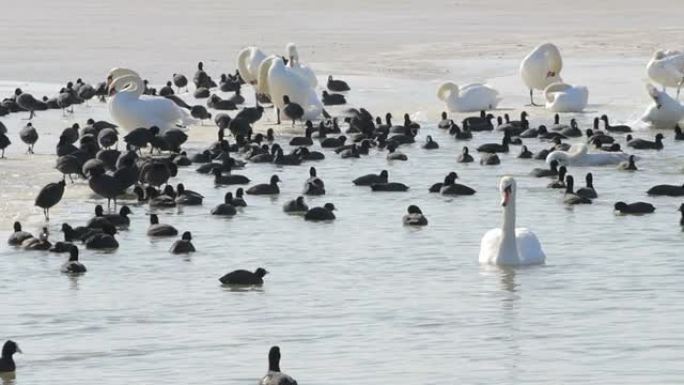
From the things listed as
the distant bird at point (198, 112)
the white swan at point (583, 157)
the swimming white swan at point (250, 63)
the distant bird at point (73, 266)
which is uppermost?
the swimming white swan at point (250, 63)

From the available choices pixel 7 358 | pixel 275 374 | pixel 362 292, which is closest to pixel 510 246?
pixel 362 292

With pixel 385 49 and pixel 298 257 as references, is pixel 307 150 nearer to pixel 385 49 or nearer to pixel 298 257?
pixel 298 257

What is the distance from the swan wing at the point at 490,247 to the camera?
66.7 ft

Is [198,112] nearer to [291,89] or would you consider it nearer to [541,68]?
[291,89]

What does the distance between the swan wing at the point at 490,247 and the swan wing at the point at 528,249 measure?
0.70 feet

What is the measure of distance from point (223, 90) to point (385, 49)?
29.3ft

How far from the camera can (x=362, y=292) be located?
61.6ft

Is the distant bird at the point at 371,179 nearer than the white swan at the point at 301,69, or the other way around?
the distant bird at the point at 371,179

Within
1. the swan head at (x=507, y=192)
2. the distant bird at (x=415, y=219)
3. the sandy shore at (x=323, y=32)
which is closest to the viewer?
the swan head at (x=507, y=192)

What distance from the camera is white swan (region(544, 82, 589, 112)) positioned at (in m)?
35.4

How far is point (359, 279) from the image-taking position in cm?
1953

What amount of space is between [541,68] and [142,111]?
976 cm

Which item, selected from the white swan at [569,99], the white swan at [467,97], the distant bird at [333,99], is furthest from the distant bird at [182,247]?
the distant bird at [333,99]

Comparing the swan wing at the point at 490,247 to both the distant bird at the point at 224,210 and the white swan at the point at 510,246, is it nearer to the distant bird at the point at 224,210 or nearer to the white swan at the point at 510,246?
the white swan at the point at 510,246
